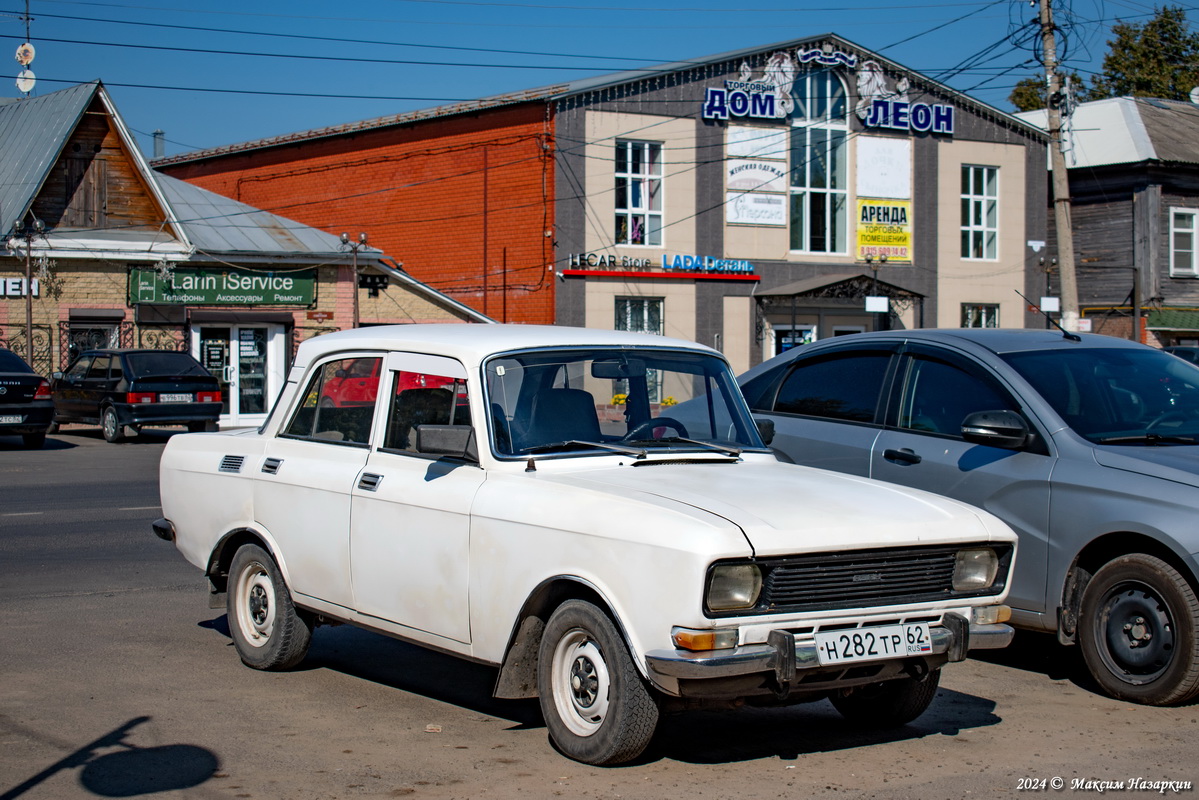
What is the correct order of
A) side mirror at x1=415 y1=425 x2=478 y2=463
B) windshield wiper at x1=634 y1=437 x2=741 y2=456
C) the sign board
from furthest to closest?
the sign board < windshield wiper at x1=634 y1=437 x2=741 y2=456 < side mirror at x1=415 y1=425 x2=478 y2=463

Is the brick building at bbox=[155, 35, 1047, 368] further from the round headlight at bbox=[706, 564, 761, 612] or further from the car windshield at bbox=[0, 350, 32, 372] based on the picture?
the round headlight at bbox=[706, 564, 761, 612]

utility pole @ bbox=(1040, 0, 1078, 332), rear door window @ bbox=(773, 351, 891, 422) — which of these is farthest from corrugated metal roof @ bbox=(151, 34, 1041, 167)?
rear door window @ bbox=(773, 351, 891, 422)

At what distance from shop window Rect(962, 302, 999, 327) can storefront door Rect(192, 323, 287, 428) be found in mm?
21101

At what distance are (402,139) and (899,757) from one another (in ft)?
116

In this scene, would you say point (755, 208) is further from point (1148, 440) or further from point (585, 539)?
point (585, 539)

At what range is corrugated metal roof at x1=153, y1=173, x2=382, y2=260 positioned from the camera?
32.7m

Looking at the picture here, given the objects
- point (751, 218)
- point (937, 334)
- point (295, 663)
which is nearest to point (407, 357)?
point (295, 663)

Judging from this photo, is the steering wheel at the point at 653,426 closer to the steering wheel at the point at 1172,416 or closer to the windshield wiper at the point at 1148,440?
the windshield wiper at the point at 1148,440

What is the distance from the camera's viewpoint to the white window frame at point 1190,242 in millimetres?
42969

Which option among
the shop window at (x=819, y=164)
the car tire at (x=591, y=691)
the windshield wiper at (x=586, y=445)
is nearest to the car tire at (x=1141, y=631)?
the windshield wiper at (x=586, y=445)

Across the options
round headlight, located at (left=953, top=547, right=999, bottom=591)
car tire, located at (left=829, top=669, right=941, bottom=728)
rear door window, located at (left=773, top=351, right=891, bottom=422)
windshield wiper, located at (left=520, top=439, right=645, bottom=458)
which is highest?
rear door window, located at (left=773, top=351, right=891, bottom=422)

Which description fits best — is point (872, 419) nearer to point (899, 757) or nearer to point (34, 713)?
point (899, 757)

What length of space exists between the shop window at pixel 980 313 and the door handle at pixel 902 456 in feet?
115

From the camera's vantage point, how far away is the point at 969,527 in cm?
521
